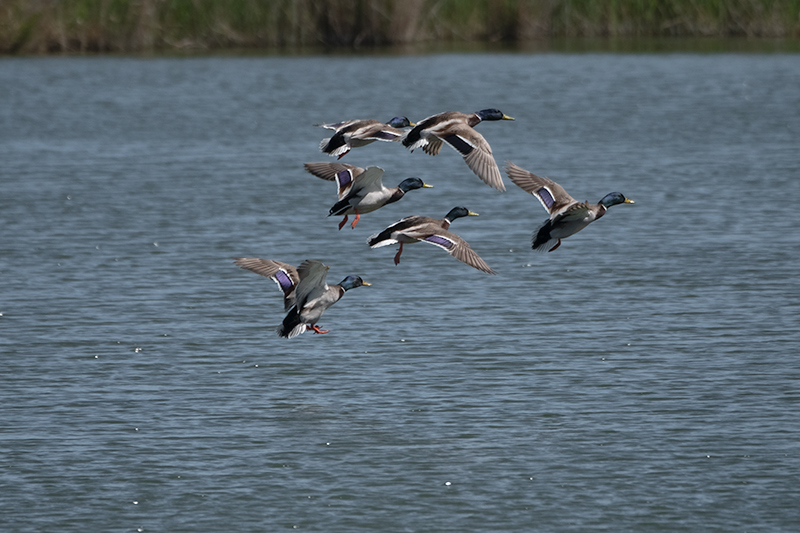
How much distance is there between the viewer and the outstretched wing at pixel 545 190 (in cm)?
1399

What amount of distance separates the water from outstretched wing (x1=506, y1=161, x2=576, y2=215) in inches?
70.8

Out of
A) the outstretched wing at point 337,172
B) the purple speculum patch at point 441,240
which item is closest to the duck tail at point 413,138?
the purple speculum patch at point 441,240

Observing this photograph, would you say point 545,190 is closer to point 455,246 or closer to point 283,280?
point 455,246

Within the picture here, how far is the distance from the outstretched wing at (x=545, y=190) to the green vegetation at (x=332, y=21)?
35134mm

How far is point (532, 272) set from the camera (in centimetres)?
2019

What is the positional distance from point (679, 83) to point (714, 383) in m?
32.9

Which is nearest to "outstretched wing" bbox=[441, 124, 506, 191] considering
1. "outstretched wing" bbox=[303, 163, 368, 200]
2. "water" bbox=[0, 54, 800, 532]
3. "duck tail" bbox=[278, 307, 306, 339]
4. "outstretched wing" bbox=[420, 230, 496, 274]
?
"outstretched wing" bbox=[420, 230, 496, 274]

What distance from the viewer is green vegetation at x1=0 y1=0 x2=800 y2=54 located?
48.5 meters

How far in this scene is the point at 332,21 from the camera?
165ft

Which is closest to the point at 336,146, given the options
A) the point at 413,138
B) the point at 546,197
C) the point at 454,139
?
the point at 413,138

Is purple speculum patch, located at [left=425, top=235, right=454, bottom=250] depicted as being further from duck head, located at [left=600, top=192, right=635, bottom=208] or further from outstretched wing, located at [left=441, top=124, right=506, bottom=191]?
duck head, located at [left=600, top=192, right=635, bottom=208]

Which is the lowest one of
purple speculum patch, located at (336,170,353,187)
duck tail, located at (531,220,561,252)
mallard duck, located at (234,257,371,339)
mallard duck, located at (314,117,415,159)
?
mallard duck, located at (234,257,371,339)

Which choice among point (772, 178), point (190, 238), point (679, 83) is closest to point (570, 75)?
point (679, 83)

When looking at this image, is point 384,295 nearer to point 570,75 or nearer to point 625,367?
point 625,367
